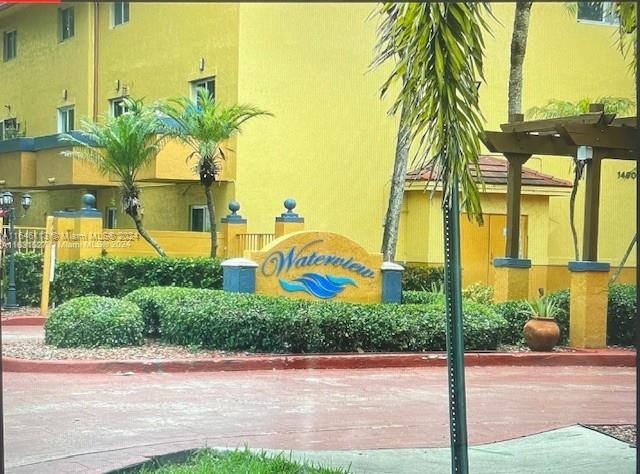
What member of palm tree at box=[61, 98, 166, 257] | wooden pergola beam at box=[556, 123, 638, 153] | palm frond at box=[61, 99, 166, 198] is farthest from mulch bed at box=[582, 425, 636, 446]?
palm frond at box=[61, 99, 166, 198]

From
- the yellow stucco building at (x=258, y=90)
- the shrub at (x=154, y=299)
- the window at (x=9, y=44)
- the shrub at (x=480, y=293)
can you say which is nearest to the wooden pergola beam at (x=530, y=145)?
the yellow stucco building at (x=258, y=90)

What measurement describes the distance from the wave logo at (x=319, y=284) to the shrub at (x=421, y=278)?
39.6 inches

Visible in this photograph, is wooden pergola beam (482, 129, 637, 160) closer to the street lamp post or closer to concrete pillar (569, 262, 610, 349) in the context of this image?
concrete pillar (569, 262, 610, 349)

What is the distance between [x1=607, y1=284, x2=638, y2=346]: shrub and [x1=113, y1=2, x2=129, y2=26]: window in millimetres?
7271

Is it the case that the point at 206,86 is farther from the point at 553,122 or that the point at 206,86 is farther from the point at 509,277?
the point at 509,277

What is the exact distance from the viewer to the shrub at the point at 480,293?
1178cm

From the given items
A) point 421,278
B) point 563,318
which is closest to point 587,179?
point 563,318

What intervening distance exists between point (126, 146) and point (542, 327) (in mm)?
6359

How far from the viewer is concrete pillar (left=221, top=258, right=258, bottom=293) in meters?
10.0

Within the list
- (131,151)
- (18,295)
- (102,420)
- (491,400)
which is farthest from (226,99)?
(491,400)

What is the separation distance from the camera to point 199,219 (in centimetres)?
Answer: 845

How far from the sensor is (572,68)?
30.6ft

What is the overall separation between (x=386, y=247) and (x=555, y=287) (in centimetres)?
263

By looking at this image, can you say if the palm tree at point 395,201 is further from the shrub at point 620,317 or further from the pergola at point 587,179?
the shrub at point 620,317
